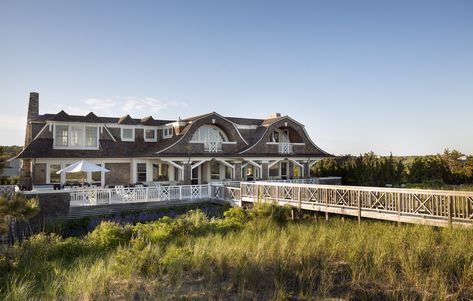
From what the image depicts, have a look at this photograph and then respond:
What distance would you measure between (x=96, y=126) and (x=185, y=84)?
6842 millimetres

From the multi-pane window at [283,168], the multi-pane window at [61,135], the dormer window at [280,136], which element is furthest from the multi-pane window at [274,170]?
the multi-pane window at [61,135]

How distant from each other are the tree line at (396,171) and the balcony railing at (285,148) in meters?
3.37

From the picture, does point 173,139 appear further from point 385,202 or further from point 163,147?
point 385,202

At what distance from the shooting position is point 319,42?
17375 mm

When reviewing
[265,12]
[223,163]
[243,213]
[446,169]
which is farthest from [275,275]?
[446,169]

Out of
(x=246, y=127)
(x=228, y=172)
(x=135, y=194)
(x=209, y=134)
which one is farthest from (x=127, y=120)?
(x=246, y=127)

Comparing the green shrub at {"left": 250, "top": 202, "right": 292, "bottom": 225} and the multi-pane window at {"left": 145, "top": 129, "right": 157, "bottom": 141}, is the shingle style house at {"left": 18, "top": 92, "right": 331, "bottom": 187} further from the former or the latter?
the green shrub at {"left": 250, "top": 202, "right": 292, "bottom": 225}

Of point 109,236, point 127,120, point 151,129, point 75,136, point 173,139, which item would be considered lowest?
point 109,236

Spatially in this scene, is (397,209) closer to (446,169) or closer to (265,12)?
(265,12)

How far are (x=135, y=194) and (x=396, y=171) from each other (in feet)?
59.3

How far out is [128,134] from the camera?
25609 mm

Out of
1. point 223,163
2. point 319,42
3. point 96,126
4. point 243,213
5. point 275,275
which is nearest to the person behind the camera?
point 275,275

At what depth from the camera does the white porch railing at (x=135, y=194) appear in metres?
17.3

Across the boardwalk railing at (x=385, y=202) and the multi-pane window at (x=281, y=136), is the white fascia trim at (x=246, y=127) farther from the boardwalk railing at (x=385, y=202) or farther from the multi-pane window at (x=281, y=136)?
the boardwalk railing at (x=385, y=202)
